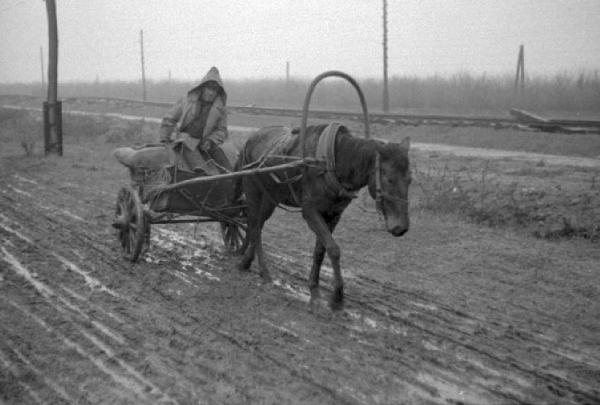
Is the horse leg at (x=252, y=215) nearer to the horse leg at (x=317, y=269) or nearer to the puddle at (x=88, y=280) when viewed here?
the horse leg at (x=317, y=269)

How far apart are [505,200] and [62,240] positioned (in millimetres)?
6584

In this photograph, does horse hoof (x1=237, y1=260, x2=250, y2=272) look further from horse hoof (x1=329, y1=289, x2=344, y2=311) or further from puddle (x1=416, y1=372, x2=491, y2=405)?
puddle (x1=416, y1=372, x2=491, y2=405)

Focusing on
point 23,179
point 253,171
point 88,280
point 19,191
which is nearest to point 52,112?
point 23,179

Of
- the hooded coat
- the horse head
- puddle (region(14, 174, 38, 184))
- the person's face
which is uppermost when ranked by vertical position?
the person's face

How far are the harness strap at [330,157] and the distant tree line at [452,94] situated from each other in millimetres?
21639

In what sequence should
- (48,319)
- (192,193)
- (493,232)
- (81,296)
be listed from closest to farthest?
(48,319), (81,296), (192,193), (493,232)

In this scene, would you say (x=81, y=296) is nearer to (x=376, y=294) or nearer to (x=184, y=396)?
(x=184, y=396)

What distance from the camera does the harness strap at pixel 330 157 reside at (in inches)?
226

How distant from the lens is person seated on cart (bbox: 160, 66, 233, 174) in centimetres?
772

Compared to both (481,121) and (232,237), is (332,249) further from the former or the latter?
(481,121)

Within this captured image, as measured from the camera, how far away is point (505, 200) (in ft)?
31.9

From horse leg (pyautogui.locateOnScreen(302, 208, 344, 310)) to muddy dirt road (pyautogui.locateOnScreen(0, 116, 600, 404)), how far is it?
0.54ft

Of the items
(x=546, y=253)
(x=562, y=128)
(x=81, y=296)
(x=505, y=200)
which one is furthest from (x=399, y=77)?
(x=81, y=296)

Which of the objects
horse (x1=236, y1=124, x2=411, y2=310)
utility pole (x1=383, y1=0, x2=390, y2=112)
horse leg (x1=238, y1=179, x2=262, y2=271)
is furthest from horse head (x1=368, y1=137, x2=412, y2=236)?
utility pole (x1=383, y1=0, x2=390, y2=112)
